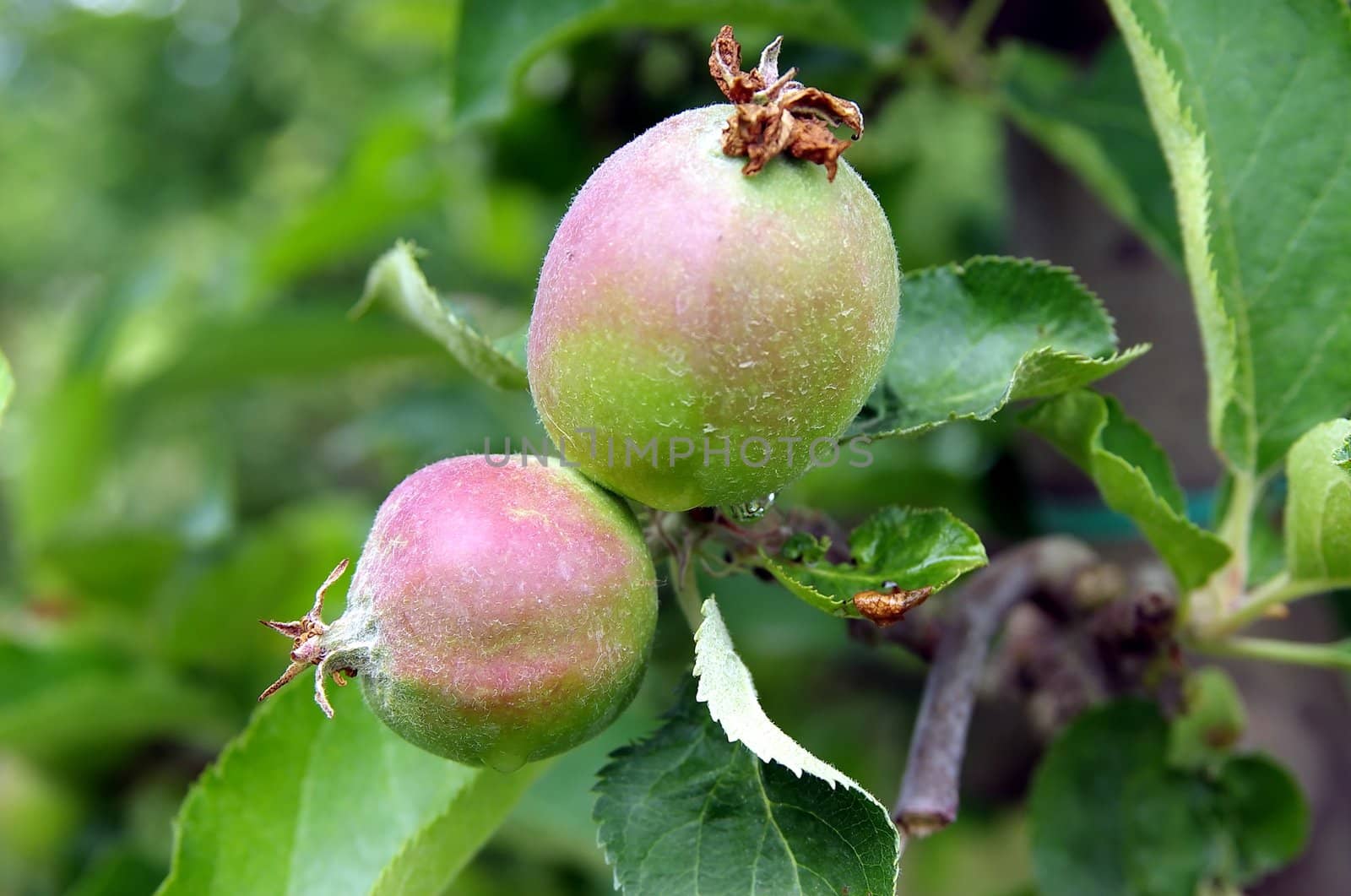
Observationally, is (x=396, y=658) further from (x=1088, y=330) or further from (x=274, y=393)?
(x=274, y=393)

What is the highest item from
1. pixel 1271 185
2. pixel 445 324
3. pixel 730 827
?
pixel 1271 185

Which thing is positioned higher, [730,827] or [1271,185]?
[1271,185]

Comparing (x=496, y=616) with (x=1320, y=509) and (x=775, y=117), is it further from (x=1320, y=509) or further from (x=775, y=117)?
(x=1320, y=509)

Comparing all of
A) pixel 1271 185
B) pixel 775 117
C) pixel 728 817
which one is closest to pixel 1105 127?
pixel 1271 185

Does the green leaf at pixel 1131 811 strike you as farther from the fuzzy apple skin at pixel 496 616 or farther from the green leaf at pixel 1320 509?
the fuzzy apple skin at pixel 496 616

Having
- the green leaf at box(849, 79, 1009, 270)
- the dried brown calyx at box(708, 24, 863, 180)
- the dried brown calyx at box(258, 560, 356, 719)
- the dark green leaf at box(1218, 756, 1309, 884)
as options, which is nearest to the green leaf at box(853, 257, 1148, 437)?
the dried brown calyx at box(708, 24, 863, 180)

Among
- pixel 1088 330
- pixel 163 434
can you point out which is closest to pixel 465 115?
pixel 1088 330
